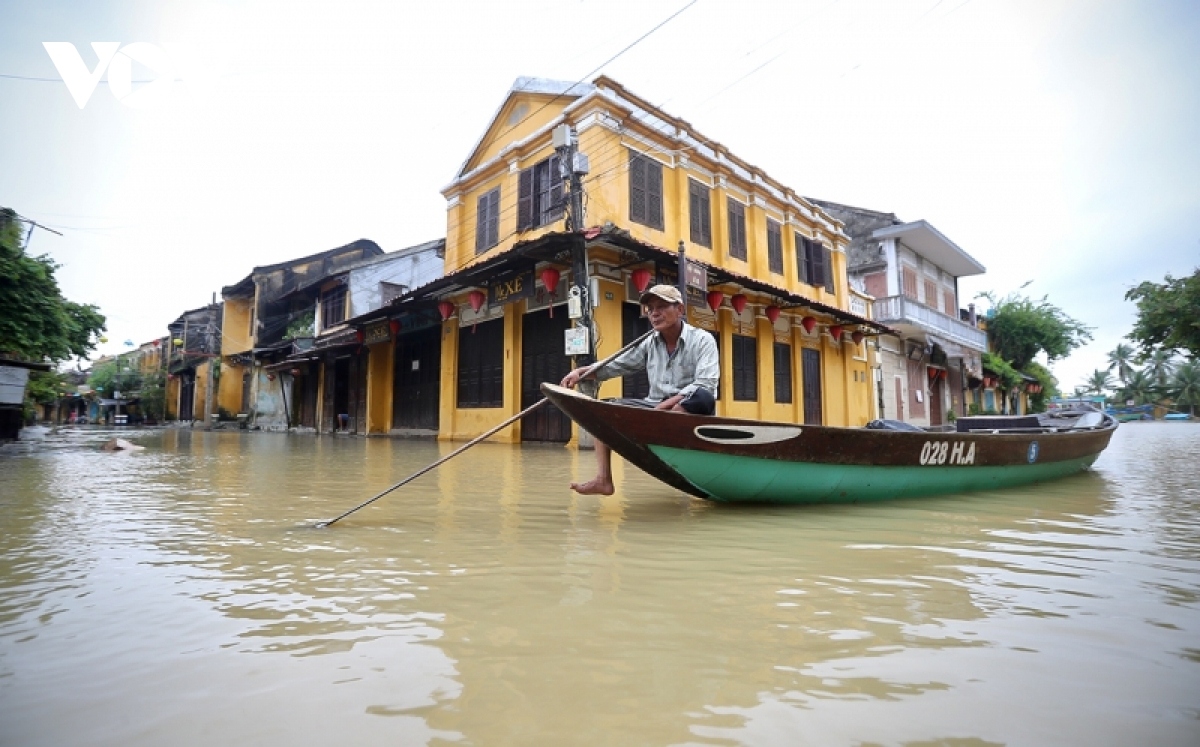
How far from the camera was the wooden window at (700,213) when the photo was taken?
12.3 m

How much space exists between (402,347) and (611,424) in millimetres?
13432

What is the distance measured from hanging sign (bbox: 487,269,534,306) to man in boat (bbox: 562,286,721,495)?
7.29 m

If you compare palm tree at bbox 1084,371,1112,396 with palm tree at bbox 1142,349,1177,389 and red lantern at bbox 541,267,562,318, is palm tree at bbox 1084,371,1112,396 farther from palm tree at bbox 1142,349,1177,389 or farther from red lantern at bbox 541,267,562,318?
red lantern at bbox 541,267,562,318

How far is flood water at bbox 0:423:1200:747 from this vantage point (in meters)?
1.04

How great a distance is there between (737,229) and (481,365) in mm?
6605

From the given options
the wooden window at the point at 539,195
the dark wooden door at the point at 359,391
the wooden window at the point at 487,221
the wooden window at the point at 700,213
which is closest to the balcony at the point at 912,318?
the wooden window at the point at 700,213

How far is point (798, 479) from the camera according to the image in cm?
329

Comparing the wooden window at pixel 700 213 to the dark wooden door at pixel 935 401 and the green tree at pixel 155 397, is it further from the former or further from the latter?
the green tree at pixel 155 397

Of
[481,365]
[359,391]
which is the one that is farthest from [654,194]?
[359,391]

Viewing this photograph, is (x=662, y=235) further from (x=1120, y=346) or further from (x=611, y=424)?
(x=1120, y=346)

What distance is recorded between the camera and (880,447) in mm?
3439

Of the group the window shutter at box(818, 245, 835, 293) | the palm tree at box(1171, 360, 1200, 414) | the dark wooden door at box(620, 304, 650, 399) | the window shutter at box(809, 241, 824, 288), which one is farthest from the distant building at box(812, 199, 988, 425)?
the palm tree at box(1171, 360, 1200, 414)

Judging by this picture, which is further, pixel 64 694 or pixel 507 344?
pixel 507 344

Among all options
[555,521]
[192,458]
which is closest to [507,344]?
[192,458]
